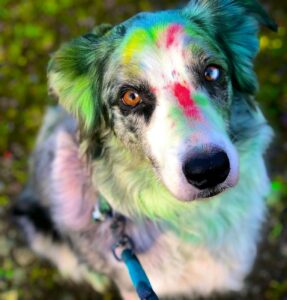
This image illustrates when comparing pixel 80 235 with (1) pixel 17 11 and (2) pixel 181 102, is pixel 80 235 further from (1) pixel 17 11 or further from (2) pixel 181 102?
(1) pixel 17 11

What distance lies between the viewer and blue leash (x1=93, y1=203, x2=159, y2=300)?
2747 millimetres

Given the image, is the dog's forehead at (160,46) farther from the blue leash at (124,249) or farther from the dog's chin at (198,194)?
the blue leash at (124,249)

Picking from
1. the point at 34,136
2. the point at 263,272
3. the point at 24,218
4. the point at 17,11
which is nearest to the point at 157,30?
the point at 24,218

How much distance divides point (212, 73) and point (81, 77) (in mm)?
775

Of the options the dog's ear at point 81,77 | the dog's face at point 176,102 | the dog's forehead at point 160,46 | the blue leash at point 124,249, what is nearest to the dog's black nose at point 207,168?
the dog's face at point 176,102

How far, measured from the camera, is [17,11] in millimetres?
5777

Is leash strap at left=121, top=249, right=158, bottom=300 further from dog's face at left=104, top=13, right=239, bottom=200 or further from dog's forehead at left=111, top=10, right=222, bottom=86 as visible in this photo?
dog's forehead at left=111, top=10, right=222, bottom=86

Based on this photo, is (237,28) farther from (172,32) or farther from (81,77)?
(81,77)

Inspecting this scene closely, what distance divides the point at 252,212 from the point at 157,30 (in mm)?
1415

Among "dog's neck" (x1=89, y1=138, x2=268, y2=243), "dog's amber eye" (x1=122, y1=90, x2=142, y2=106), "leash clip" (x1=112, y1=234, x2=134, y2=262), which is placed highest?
"dog's amber eye" (x1=122, y1=90, x2=142, y2=106)

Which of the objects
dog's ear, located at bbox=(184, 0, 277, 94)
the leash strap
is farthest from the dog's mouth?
dog's ear, located at bbox=(184, 0, 277, 94)

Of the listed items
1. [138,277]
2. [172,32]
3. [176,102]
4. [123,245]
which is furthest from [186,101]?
[123,245]

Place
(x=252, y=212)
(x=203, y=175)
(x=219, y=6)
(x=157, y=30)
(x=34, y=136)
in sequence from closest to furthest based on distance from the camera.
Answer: (x=203, y=175) → (x=157, y=30) → (x=219, y=6) → (x=252, y=212) → (x=34, y=136)

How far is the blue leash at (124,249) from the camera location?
9.01 ft
